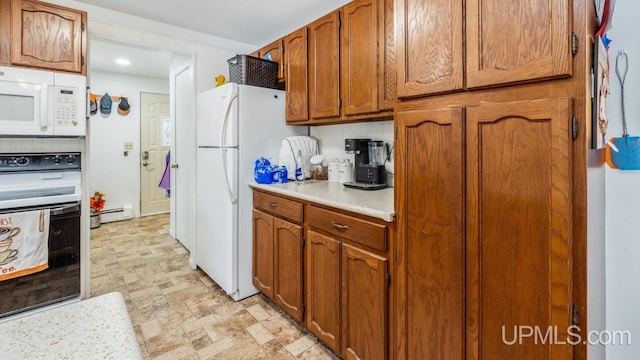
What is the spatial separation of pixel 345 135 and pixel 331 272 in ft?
4.08

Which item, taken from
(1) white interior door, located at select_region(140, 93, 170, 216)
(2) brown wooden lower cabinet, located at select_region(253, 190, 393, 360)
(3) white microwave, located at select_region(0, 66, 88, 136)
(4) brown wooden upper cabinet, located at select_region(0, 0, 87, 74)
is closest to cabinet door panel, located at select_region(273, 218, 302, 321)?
(2) brown wooden lower cabinet, located at select_region(253, 190, 393, 360)

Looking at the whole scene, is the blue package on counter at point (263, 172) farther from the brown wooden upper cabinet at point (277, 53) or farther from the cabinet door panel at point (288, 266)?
the brown wooden upper cabinet at point (277, 53)

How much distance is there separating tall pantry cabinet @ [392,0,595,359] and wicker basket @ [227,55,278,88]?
4.87ft

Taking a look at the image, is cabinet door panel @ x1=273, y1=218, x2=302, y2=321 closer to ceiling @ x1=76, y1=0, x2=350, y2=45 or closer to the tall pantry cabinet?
the tall pantry cabinet

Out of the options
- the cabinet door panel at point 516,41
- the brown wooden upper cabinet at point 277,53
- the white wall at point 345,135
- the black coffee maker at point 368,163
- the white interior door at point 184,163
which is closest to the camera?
the cabinet door panel at point 516,41

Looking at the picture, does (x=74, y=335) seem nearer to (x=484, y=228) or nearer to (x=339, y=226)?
(x=484, y=228)

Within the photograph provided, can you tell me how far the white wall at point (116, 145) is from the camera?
4.61m

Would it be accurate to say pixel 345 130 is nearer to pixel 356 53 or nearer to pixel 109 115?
pixel 356 53

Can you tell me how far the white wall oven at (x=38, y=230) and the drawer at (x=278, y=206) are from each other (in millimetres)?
1233

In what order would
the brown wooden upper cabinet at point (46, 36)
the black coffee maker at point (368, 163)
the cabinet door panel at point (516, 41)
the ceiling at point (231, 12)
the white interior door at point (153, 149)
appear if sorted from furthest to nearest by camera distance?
the white interior door at point (153, 149), the ceiling at point (231, 12), the black coffee maker at point (368, 163), the brown wooden upper cabinet at point (46, 36), the cabinet door panel at point (516, 41)

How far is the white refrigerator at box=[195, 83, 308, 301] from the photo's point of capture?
2.36 meters

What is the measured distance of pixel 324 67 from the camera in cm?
223

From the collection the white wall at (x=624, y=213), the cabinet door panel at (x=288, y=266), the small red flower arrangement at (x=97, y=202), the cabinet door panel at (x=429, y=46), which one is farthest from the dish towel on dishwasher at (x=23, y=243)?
the white wall at (x=624, y=213)

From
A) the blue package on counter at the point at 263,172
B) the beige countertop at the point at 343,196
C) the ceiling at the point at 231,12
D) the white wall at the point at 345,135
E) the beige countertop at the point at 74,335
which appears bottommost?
Result: the beige countertop at the point at 74,335
